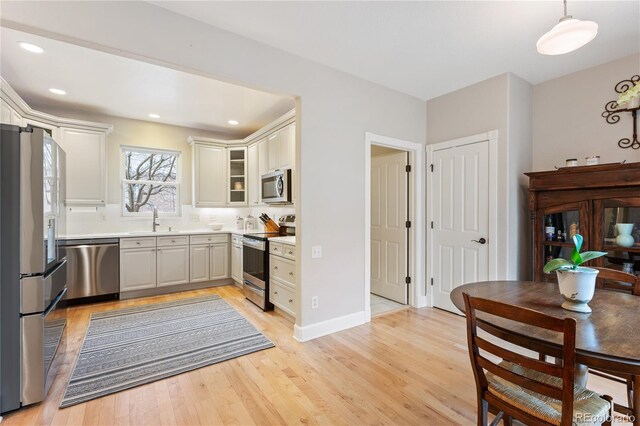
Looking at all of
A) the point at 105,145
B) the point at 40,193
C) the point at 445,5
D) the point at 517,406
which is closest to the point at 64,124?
the point at 105,145

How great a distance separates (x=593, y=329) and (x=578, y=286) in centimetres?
26

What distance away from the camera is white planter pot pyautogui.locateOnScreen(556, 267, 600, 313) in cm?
141

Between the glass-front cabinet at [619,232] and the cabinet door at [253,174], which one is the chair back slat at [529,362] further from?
the cabinet door at [253,174]

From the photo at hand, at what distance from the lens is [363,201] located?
132 inches

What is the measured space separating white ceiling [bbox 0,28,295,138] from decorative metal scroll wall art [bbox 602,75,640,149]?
11.3 feet

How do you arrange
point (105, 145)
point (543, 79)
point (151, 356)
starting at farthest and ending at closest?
point (105, 145), point (543, 79), point (151, 356)

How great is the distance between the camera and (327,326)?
3.06 metres

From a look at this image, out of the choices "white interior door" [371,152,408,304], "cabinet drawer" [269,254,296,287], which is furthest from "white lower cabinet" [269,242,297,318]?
"white interior door" [371,152,408,304]

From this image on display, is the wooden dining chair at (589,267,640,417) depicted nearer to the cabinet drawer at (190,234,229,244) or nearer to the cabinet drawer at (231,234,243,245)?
the cabinet drawer at (231,234,243,245)

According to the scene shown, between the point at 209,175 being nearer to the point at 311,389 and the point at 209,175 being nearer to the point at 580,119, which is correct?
the point at 311,389

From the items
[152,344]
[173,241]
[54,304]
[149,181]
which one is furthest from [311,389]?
[149,181]

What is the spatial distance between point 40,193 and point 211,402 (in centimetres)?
181

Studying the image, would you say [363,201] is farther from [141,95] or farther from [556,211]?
[141,95]

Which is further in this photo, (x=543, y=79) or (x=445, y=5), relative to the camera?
(x=543, y=79)
